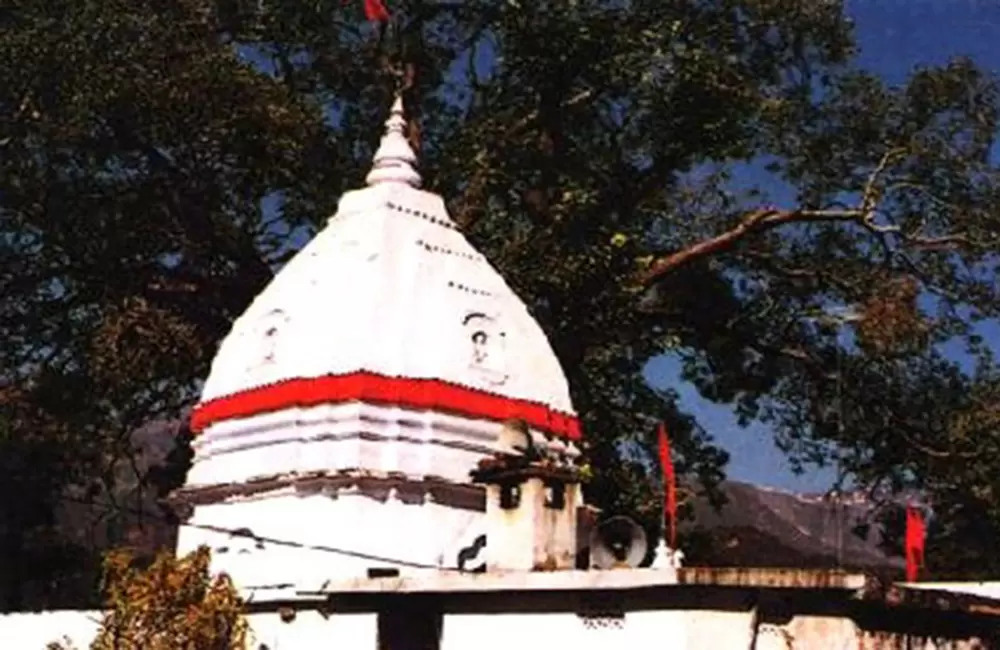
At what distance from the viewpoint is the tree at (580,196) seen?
24.0 meters

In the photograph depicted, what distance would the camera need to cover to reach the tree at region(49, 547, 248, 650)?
15.7m

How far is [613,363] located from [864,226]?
434cm

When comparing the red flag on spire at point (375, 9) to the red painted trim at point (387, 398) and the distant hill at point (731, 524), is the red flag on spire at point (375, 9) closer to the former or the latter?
the distant hill at point (731, 524)

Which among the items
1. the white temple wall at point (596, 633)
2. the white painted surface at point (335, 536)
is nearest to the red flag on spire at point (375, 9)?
the white painted surface at point (335, 536)

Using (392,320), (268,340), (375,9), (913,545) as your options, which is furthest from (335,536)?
(375,9)

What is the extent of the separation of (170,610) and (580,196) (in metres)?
10.6

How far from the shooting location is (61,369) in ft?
86.6

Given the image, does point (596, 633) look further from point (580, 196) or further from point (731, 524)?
point (731, 524)

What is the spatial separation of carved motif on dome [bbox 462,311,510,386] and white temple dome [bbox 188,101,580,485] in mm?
15

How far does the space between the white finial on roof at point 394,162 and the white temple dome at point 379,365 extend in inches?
37.2

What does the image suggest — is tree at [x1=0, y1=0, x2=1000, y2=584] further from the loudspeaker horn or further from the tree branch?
the loudspeaker horn

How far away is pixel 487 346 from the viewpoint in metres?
19.3

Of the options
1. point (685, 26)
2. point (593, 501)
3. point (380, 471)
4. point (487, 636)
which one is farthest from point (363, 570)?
point (685, 26)

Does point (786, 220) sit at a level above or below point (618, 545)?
above
